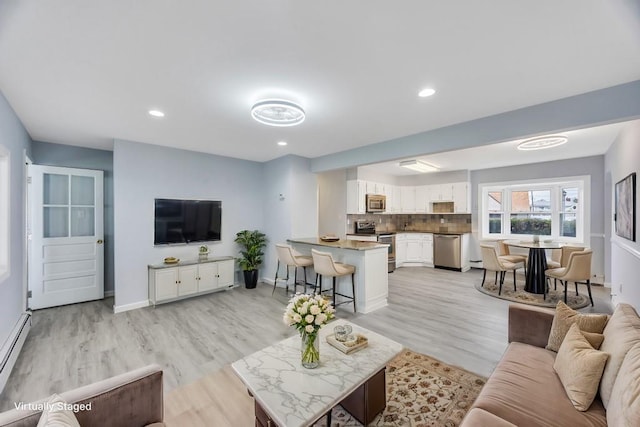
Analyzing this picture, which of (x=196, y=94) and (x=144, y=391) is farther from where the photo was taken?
(x=196, y=94)

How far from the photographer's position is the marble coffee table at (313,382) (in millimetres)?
1430

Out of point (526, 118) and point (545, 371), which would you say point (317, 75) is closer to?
point (526, 118)

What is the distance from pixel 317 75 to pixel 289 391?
2260 mm

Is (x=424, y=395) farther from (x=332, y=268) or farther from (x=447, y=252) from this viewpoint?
(x=447, y=252)

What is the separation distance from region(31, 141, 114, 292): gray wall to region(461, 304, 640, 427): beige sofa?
5.72m

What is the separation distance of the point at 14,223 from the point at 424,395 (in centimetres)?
447

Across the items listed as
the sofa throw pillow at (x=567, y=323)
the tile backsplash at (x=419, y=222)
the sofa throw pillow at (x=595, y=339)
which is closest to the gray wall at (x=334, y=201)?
the tile backsplash at (x=419, y=222)

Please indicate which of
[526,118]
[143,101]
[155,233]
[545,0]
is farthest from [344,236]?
[545,0]

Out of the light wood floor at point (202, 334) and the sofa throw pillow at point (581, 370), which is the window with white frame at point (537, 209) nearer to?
the light wood floor at point (202, 334)

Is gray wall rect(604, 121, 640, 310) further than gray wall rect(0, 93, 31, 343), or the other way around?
gray wall rect(604, 121, 640, 310)

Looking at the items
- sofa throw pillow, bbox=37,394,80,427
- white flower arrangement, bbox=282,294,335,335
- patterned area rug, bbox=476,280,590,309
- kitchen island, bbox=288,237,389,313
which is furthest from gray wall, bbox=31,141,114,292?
patterned area rug, bbox=476,280,590,309

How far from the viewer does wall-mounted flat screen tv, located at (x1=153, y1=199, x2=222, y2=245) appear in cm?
448

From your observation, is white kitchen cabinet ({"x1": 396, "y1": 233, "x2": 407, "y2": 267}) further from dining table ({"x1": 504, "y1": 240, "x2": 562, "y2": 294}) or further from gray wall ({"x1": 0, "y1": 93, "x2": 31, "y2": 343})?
gray wall ({"x1": 0, "y1": 93, "x2": 31, "y2": 343})

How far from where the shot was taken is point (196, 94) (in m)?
2.56
